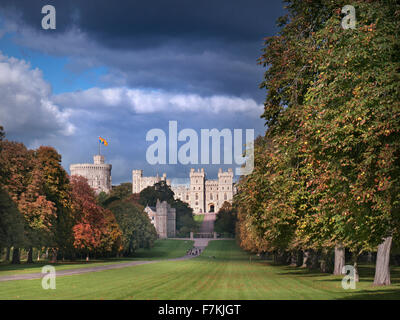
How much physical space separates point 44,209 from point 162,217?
116 m

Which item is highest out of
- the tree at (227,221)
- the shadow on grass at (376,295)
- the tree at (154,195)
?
the tree at (154,195)

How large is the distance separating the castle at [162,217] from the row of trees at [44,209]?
89.3 m

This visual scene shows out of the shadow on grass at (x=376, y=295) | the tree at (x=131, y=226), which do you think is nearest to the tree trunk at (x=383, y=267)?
the shadow on grass at (x=376, y=295)

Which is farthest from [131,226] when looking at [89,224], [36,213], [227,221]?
[227,221]

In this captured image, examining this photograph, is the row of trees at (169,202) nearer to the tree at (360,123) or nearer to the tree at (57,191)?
the tree at (57,191)

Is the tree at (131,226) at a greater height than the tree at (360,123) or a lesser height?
lesser

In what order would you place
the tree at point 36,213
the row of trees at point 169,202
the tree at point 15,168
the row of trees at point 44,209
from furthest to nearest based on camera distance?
the row of trees at point 169,202 < the tree at point 36,213 < the tree at point 15,168 < the row of trees at point 44,209

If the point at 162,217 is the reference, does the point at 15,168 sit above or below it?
above

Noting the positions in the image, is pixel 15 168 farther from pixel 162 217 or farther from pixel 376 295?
pixel 162 217

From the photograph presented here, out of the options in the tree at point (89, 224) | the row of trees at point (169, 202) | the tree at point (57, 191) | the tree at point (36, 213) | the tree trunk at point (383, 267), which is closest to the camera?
the tree trunk at point (383, 267)

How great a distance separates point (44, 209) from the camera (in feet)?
180

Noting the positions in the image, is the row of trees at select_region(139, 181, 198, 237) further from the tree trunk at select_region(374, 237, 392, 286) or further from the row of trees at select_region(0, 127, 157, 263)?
the tree trunk at select_region(374, 237, 392, 286)

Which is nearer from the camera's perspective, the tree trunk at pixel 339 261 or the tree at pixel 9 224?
the tree trunk at pixel 339 261

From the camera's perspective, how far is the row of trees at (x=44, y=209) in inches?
2008
